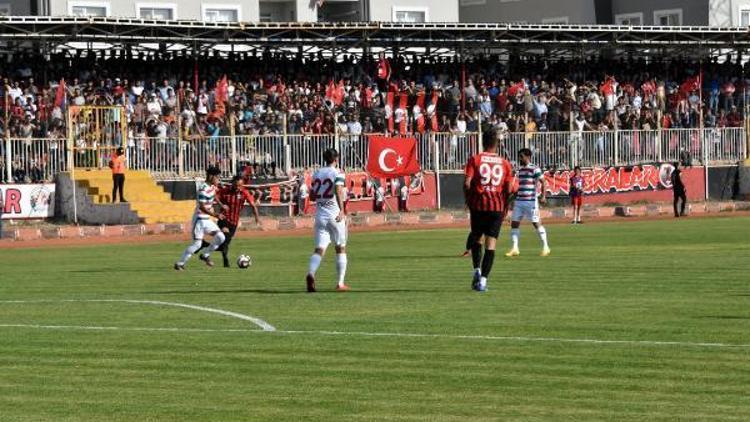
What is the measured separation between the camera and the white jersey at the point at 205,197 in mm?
28533

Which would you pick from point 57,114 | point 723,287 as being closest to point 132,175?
point 57,114

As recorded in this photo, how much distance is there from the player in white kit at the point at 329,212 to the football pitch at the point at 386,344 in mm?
480

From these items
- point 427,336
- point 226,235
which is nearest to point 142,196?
point 226,235

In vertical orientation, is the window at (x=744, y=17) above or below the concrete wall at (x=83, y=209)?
above

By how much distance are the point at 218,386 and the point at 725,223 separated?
3423 centimetres

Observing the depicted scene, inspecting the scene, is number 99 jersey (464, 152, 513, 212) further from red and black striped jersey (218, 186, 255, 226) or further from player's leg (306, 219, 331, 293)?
red and black striped jersey (218, 186, 255, 226)

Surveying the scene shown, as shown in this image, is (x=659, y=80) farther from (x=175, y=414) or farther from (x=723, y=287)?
(x=175, y=414)

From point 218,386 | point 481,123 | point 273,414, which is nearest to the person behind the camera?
point 273,414

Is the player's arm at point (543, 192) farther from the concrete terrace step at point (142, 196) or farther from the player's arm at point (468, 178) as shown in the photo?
the player's arm at point (468, 178)

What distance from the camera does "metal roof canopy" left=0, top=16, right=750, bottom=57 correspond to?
1930 inches

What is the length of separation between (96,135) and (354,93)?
9.88 meters

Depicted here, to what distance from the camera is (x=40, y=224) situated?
4525cm

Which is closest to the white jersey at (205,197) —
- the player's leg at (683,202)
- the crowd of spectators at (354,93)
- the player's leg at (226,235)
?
the player's leg at (226,235)

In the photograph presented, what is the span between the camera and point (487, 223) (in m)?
21.4
